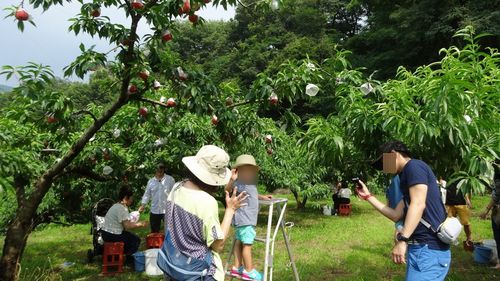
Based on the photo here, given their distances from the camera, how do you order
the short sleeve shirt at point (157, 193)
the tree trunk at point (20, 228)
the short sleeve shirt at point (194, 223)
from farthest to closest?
1. the short sleeve shirt at point (157, 193)
2. the tree trunk at point (20, 228)
3. the short sleeve shirt at point (194, 223)

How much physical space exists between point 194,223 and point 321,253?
523 cm

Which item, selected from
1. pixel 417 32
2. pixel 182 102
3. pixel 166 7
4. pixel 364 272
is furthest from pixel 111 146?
pixel 417 32

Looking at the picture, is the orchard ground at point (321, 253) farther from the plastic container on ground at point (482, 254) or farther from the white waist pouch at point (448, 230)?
the white waist pouch at point (448, 230)

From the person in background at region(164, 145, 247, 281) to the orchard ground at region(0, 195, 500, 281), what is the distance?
305cm

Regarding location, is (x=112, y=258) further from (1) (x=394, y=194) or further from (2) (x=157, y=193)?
(1) (x=394, y=194)

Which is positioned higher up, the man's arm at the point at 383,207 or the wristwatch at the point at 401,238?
the man's arm at the point at 383,207

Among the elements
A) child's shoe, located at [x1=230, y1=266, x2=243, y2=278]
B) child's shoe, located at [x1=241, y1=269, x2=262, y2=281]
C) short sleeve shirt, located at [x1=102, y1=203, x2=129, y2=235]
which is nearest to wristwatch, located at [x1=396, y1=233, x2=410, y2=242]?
child's shoe, located at [x1=241, y1=269, x2=262, y2=281]

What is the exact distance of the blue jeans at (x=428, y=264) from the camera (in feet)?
9.72

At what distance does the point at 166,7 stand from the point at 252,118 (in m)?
1.94

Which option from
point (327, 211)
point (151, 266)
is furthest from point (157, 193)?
point (327, 211)

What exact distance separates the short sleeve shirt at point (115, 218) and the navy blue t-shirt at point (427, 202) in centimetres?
431

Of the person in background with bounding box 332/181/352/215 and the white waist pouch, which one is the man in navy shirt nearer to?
the white waist pouch

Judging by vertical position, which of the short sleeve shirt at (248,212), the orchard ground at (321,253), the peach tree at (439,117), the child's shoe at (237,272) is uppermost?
the peach tree at (439,117)

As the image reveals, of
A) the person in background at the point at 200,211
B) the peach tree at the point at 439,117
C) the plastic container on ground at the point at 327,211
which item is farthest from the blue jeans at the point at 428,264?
the plastic container on ground at the point at 327,211
